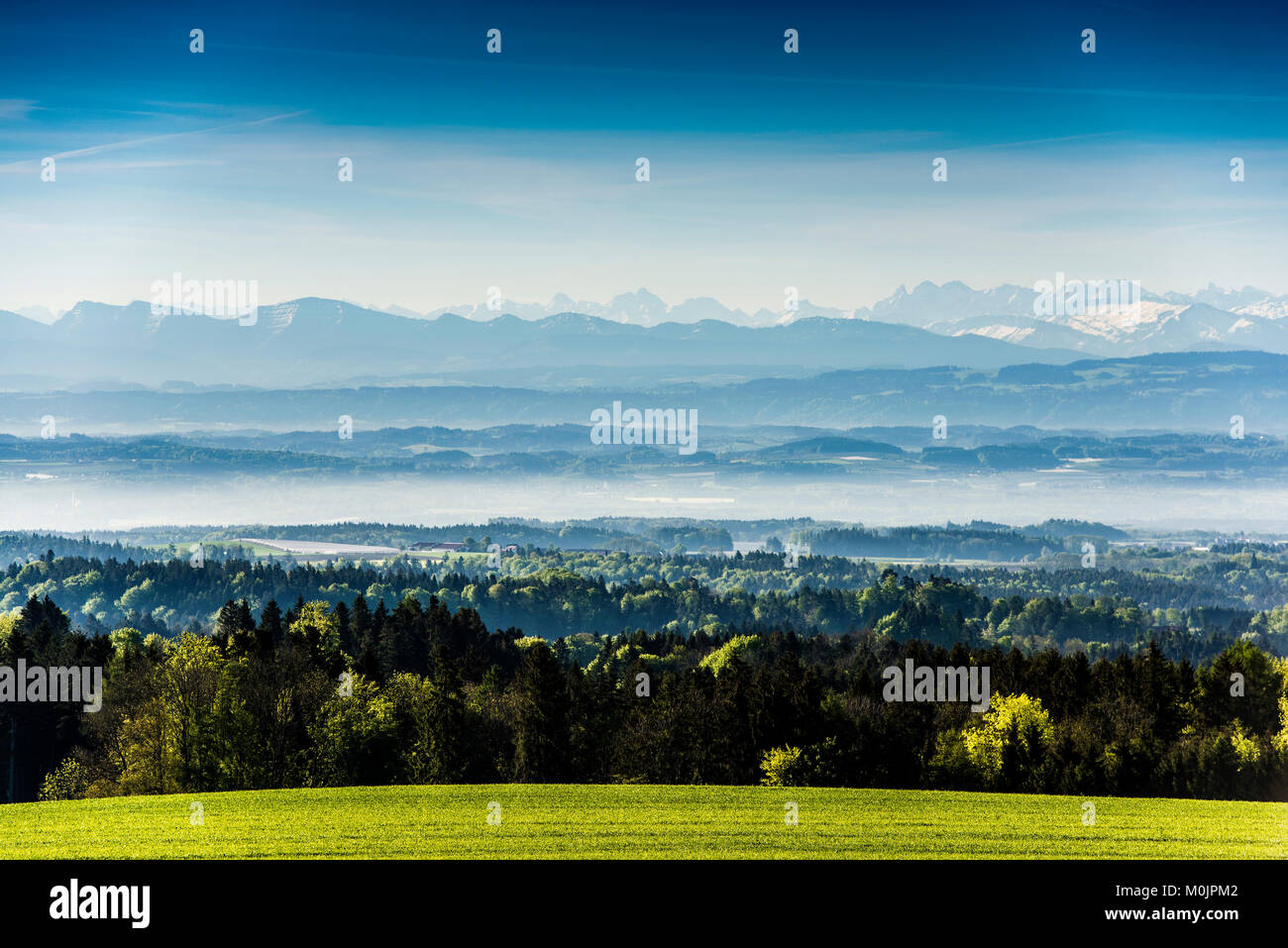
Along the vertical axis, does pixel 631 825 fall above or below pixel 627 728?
above

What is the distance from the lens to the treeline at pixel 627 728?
1927 inches

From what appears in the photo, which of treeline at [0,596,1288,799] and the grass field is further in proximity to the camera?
treeline at [0,596,1288,799]

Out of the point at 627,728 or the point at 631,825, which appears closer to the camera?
the point at 631,825

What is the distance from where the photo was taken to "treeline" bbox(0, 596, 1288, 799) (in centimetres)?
4894

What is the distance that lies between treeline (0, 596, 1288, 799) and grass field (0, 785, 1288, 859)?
1047 cm

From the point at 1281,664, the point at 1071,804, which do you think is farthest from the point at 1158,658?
the point at 1071,804

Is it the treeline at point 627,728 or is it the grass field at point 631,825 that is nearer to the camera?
the grass field at point 631,825

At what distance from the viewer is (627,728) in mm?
55562

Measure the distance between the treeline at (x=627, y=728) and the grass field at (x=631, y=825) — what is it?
34.4 ft

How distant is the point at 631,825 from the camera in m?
31.3

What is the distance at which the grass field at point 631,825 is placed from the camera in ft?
92.1

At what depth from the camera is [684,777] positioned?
172ft

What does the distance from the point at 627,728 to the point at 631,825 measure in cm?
2437
